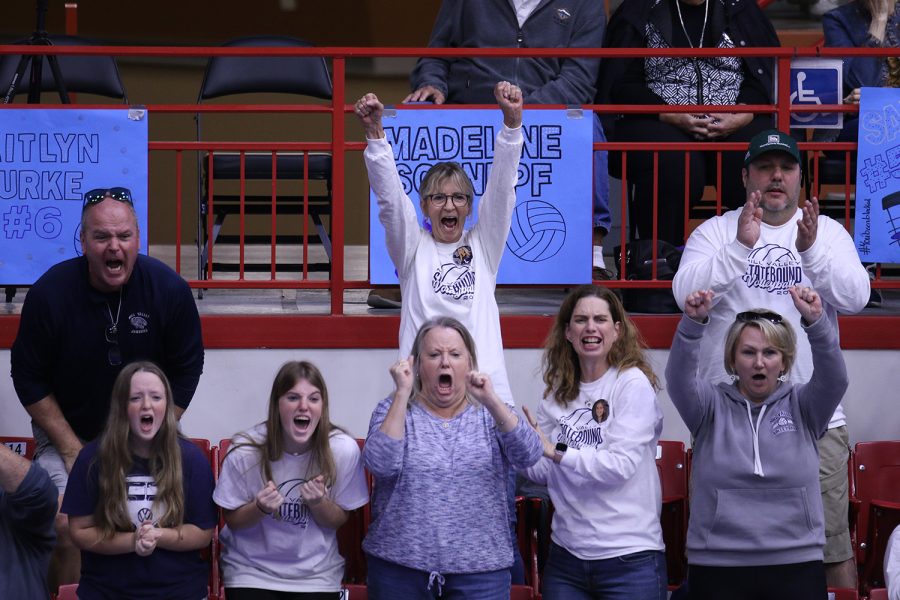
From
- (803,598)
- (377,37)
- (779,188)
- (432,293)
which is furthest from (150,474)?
(377,37)

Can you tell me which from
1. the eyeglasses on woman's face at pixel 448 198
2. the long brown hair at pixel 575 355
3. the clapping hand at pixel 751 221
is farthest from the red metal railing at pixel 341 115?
the clapping hand at pixel 751 221

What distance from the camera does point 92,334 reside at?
16.5ft

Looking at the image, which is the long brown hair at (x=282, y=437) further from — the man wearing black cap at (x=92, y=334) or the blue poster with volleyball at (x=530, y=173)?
the blue poster with volleyball at (x=530, y=173)

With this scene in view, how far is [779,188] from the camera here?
5.37 meters

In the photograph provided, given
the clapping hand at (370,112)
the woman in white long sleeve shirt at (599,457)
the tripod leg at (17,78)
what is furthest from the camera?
the tripod leg at (17,78)

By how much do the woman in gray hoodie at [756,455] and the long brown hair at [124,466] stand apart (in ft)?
5.92

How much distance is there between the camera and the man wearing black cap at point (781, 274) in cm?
511

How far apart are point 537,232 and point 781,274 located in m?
1.38

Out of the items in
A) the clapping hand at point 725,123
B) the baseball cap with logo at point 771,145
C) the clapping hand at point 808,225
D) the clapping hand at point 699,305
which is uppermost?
the clapping hand at point 725,123

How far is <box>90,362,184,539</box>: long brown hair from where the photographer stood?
180 inches

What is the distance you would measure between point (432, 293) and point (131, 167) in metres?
1.81

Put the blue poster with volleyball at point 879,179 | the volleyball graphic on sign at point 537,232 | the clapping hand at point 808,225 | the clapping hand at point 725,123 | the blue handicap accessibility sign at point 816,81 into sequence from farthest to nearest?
1. the clapping hand at point 725,123
2. the blue handicap accessibility sign at point 816,81
3. the blue poster with volleyball at point 879,179
4. the volleyball graphic on sign at point 537,232
5. the clapping hand at point 808,225

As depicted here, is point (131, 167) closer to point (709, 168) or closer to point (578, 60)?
point (578, 60)

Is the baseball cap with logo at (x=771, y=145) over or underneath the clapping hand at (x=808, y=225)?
over
